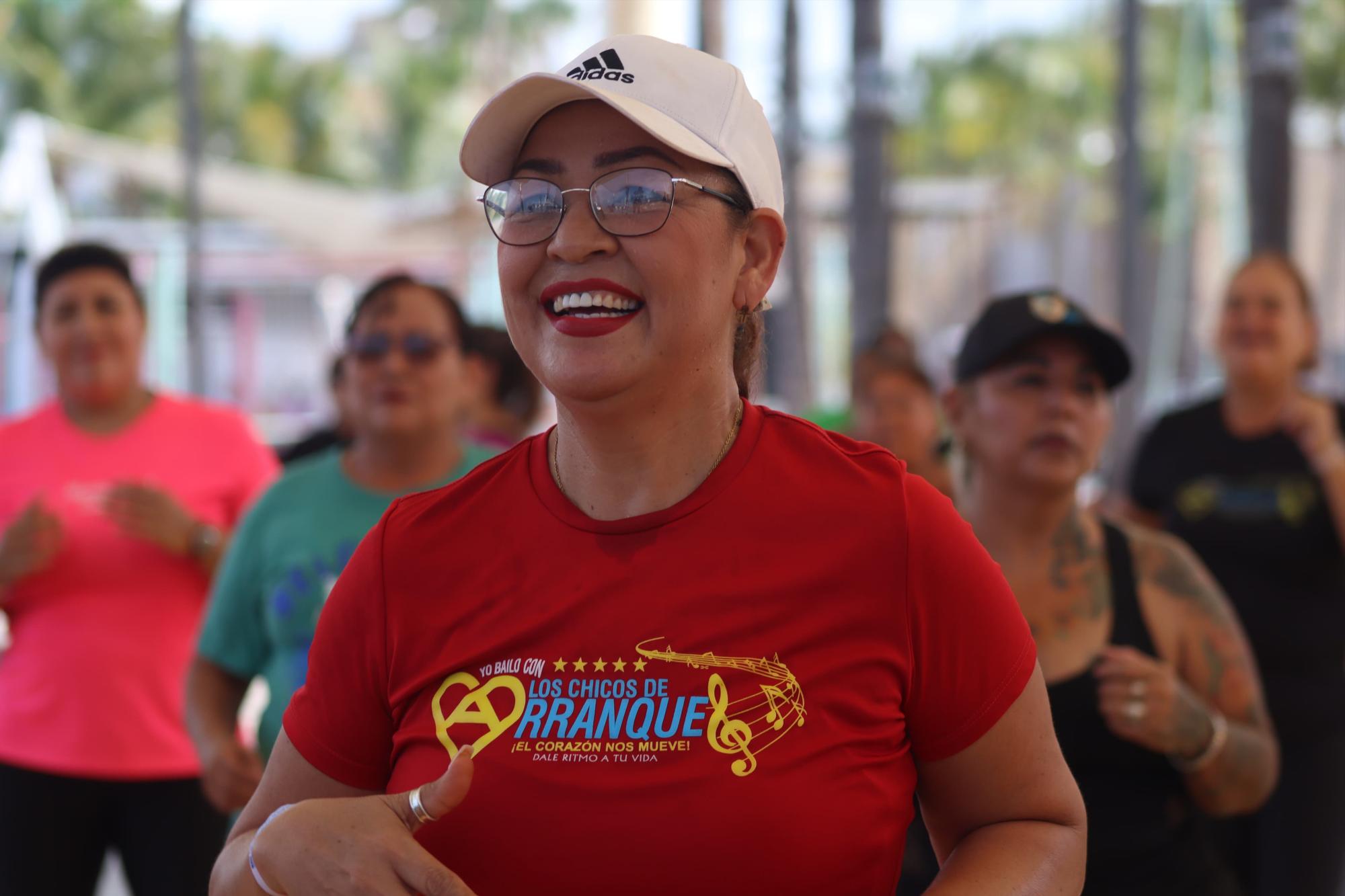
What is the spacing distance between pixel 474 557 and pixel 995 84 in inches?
1631

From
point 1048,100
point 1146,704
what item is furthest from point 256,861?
point 1048,100

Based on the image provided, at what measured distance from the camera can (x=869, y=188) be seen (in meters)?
9.12

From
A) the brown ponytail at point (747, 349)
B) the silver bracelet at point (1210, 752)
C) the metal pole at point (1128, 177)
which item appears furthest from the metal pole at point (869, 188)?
the brown ponytail at point (747, 349)

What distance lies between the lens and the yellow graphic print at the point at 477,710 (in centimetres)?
173

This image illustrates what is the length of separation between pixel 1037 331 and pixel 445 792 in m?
1.83

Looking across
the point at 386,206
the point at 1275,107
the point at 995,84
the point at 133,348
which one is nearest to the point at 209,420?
the point at 133,348

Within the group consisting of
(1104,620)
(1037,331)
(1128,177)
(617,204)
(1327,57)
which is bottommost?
(1104,620)

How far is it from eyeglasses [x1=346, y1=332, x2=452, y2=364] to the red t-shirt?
201 centimetres

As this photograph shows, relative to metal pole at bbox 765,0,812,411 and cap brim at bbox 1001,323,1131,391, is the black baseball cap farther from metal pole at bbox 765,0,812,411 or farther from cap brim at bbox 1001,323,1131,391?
metal pole at bbox 765,0,812,411

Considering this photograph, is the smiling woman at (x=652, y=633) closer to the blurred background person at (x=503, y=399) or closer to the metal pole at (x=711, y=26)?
the blurred background person at (x=503, y=399)

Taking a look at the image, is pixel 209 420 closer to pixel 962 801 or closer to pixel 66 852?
pixel 66 852

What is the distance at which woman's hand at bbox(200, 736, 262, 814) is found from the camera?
10.9ft

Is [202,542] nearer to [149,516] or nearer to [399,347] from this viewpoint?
[149,516]

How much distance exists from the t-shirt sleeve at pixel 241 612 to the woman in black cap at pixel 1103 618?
1616 millimetres
